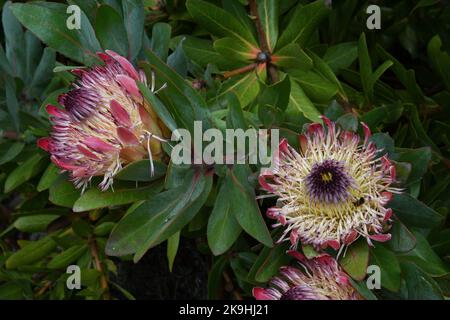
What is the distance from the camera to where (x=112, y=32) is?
1.39 meters

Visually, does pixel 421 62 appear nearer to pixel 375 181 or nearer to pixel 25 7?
pixel 375 181

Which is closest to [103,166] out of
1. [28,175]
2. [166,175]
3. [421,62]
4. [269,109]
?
[166,175]

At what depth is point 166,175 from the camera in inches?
49.3

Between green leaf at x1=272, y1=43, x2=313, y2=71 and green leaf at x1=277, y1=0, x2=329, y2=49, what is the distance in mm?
43

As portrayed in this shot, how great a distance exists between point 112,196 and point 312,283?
42cm

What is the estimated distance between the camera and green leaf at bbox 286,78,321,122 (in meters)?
1.51

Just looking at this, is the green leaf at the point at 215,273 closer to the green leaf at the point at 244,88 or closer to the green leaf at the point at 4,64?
the green leaf at the point at 244,88

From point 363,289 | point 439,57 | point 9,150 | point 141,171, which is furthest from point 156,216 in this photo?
point 439,57

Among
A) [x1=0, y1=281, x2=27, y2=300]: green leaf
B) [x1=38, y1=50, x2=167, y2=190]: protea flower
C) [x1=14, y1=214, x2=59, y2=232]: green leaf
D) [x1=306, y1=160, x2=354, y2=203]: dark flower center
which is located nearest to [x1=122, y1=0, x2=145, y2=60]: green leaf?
[x1=38, y1=50, x2=167, y2=190]: protea flower

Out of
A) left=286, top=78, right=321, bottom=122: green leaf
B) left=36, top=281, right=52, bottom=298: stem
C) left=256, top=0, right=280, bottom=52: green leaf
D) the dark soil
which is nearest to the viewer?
left=286, top=78, right=321, bottom=122: green leaf

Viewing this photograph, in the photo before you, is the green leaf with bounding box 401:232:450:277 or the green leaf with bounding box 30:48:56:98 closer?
the green leaf with bounding box 401:232:450:277

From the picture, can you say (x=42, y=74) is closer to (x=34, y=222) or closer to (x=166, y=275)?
(x=34, y=222)

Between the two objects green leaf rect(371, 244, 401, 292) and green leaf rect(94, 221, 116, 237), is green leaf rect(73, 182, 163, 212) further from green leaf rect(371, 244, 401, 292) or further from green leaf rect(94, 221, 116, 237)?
green leaf rect(94, 221, 116, 237)
